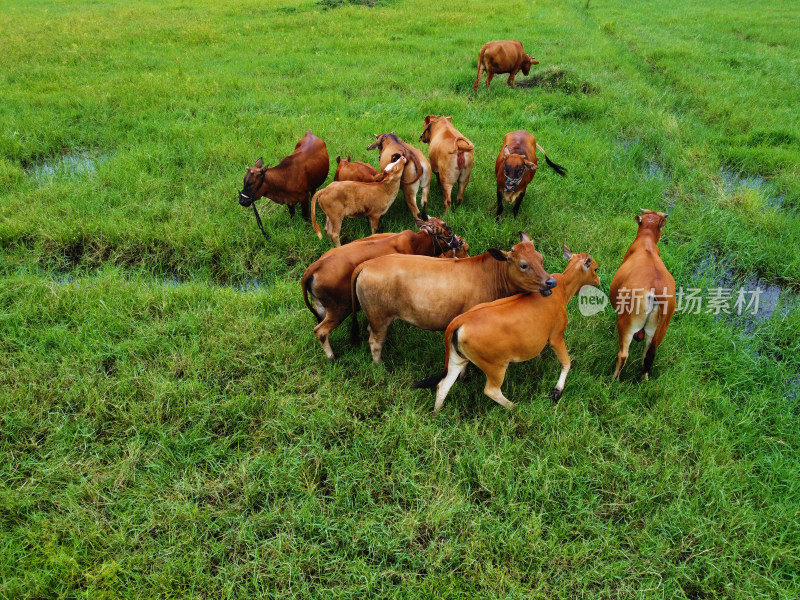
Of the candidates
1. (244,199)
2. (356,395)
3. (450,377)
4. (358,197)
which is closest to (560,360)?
(450,377)

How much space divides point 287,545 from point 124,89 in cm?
1048

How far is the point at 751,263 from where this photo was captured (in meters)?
5.80

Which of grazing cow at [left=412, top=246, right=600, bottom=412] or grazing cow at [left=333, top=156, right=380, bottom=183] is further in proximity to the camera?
grazing cow at [left=333, top=156, right=380, bottom=183]

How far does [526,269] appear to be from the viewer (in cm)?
416

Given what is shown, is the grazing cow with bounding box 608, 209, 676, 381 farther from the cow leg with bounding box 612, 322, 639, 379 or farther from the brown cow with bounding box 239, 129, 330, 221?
the brown cow with bounding box 239, 129, 330, 221

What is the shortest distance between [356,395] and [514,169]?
3.44m

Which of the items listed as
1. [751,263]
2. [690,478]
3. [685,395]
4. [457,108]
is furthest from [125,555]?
[457,108]

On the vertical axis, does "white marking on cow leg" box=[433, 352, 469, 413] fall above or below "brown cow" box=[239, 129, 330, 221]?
below

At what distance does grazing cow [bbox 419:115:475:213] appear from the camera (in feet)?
21.0

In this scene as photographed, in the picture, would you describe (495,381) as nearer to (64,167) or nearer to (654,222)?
(654,222)

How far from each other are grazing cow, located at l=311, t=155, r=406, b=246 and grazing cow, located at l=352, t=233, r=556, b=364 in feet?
5.58

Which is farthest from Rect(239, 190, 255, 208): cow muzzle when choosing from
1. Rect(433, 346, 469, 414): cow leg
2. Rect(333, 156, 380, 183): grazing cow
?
Rect(433, 346, 469, 414): cow leg

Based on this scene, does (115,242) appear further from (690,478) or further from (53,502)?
(690,478)

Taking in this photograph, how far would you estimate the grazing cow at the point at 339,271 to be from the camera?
14.7 ft
